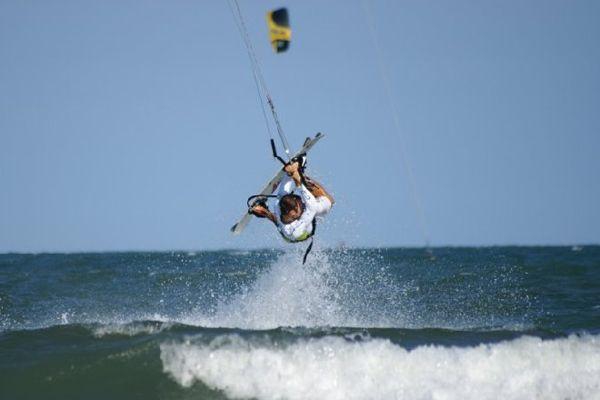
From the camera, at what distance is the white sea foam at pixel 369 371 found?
10.1 m

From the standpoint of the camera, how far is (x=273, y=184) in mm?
10812

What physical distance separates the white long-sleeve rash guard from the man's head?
5cm

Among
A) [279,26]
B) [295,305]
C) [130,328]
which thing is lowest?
[295,305]

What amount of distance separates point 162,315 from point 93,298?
12.8ft

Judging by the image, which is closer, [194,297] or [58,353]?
[58,353]

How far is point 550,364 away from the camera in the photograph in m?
11.1

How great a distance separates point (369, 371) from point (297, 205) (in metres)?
2.39

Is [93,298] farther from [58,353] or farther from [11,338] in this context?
[58,353]

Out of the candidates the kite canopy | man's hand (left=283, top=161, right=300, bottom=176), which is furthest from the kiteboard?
the kite canopy

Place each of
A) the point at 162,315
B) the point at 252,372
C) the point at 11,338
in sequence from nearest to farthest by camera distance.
→ the point at 252,372
the point at 11,338
the point at 162,315

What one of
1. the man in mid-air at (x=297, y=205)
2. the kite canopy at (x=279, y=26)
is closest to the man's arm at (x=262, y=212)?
the man in mid-air at (x=297, y=205)

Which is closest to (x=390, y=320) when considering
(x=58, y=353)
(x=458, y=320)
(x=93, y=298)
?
(x=458, y=320)

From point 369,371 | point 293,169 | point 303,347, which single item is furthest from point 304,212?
point 369,371

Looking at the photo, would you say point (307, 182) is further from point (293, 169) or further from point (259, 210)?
point (259, 210)
